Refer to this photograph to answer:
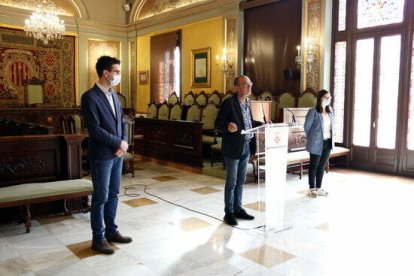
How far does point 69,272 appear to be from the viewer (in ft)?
9.34

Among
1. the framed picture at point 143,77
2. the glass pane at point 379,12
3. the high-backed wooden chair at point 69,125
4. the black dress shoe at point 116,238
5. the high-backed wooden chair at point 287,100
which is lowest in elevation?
the black dress shoe at point 116,238

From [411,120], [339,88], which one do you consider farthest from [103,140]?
[339,88]

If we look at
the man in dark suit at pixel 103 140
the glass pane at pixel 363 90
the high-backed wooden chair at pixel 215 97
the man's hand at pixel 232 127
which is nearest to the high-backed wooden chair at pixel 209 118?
the high-backed wooden chair at pixel 215 97

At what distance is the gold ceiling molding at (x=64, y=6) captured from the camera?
10.8 meters

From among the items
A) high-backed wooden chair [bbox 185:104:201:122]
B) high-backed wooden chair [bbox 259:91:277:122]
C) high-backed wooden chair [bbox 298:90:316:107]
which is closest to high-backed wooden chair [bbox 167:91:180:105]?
high-backed wooden chair [bbox 185:104:201:122]

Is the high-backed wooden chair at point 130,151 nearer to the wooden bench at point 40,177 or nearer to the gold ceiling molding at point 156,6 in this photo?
the wooden bench at point 40,177

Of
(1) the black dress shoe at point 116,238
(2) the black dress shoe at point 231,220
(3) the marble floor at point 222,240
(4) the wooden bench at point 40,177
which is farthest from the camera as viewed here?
(2) the black dress shoe at point 231,220

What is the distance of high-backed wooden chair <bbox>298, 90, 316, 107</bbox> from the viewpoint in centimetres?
733

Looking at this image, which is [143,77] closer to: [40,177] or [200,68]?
[200,68]

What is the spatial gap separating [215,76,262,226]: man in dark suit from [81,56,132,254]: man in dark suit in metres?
1.01

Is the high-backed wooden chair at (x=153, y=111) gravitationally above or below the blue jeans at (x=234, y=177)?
above

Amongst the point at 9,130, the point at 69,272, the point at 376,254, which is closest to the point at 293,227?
the point at 376,254

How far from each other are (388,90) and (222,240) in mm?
4623

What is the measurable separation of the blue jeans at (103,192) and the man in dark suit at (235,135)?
105 centimetres
